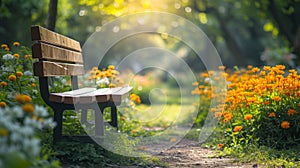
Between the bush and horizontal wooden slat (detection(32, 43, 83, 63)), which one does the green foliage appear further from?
the bush

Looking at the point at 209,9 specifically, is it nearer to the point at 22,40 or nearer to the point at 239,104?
the point at 22,40

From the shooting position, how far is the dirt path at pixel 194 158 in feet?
12.1

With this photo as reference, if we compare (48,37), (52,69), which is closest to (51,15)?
(48,37)

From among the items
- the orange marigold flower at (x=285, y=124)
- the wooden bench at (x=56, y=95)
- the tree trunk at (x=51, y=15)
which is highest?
the tree trunk at (x=51, y=15)

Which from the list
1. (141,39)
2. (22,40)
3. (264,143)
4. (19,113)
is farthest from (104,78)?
(141,39)

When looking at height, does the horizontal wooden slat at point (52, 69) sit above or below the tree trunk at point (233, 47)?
below

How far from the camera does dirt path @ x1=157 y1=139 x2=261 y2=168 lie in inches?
146

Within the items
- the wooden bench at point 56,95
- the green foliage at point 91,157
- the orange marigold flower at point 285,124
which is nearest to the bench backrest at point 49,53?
the wooden bench at point 56,95

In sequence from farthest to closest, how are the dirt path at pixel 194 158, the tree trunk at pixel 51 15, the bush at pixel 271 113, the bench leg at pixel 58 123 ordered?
the tree trunk at pixel 51 15
the bush at pixel 271 113
the dirt path at pixel 194 158
the bench leg at pixel 58 123

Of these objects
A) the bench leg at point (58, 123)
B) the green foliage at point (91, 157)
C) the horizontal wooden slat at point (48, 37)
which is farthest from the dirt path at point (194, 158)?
the horizontal wooden slat at point (48, 37)

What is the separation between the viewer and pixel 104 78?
210 inches

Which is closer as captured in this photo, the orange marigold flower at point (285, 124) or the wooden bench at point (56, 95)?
the wooden bench at point (56, 95)

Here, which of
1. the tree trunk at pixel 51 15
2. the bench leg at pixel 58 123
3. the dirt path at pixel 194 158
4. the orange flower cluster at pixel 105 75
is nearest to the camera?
the bench leg at pixel 58 123

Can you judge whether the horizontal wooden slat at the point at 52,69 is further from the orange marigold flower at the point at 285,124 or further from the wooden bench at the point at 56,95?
the orange marigold flower at the point at 285,124
